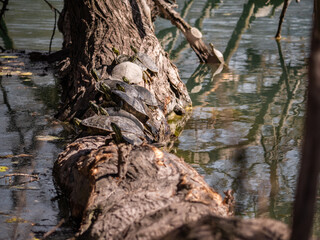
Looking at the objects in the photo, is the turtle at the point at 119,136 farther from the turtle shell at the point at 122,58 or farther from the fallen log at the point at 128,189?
the turtle shell at the point at 122,58

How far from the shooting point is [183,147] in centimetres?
413

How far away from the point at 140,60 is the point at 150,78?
0.69ft

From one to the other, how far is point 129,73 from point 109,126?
1.13m

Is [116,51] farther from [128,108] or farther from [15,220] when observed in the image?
[15,220]

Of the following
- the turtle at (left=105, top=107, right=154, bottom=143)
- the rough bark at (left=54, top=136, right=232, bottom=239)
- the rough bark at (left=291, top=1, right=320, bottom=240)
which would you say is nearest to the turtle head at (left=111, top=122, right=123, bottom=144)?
the rough bark at (left=54, top=136, right=232, bottom=239)

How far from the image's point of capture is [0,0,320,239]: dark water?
9.88 ft

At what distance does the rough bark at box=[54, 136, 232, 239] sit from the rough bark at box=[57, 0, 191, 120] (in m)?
1.98

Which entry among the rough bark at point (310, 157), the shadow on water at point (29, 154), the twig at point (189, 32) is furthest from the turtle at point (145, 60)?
the rough bark at point (310, 157)

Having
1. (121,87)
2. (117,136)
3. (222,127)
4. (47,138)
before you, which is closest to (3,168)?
(47,138)

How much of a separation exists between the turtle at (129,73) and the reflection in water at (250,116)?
682 millimetres

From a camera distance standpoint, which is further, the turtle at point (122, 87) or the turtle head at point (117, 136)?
the turtle at point (122, 87)

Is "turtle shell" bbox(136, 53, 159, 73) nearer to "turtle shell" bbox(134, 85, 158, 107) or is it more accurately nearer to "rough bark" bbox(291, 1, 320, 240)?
"turtle shell" bbox(134, 85, 158, 107)

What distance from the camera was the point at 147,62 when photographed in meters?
5.01

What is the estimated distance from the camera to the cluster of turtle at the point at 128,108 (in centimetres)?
360
